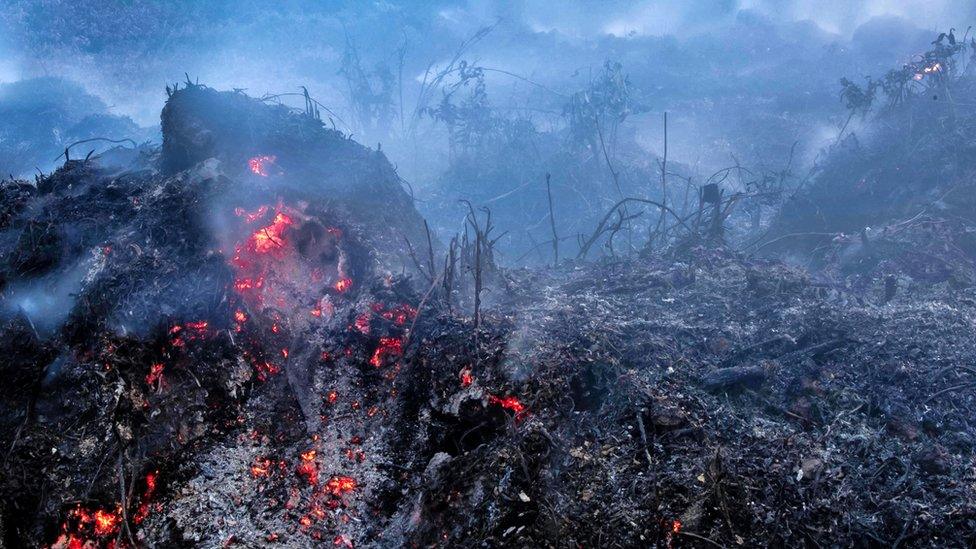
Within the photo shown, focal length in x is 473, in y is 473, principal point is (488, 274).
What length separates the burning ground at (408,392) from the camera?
3068 mm

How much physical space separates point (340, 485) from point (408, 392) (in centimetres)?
97

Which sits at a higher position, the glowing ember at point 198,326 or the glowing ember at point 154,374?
the glowing ember at point 198,326

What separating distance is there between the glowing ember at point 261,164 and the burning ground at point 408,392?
13 cm

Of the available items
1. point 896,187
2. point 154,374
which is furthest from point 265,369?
point 896,187

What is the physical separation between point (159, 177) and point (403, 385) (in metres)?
4.57

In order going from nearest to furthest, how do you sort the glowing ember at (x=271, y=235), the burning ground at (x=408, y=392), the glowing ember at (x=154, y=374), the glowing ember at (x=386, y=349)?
the burning ground at (x=408, y=392) → the glowing ember at (x=154, y=374) → the glowing ember at (x=386, y=349) → the glowing ember at (x=271, y=235)

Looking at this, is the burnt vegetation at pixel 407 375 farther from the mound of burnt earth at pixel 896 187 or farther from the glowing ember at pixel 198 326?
the mound of burnt earth at pixel 896 187

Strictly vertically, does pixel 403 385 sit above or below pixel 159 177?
below

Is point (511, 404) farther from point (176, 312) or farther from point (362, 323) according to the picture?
point (176, 312)

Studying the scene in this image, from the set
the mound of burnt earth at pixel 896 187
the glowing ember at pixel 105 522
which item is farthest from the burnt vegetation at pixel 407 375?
the mound of burnt earth at pixel 896 187

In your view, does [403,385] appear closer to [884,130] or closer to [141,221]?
[141,221]

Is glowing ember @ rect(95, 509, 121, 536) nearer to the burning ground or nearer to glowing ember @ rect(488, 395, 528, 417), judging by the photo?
the burning ground

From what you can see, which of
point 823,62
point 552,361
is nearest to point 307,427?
point 552,361

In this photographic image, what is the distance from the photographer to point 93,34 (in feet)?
61.3
